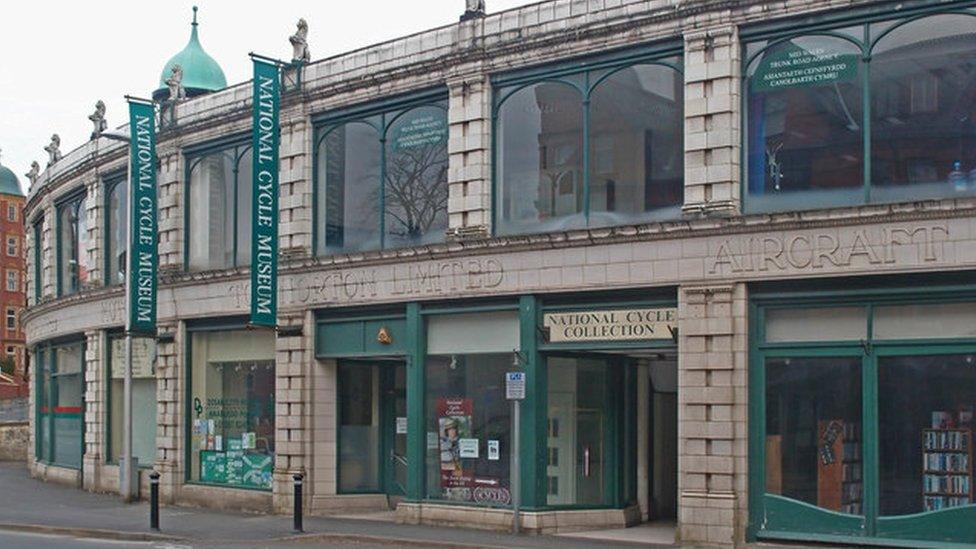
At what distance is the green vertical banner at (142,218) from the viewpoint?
30.0 meters

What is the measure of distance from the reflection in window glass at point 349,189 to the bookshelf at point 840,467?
9803 millimetres

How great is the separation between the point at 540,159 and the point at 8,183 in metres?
87.2

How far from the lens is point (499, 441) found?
78.5ft

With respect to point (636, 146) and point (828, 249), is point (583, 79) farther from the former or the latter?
point (828, 249)

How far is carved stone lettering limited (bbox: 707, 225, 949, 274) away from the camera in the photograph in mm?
18766

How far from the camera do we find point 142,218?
99.4 feet

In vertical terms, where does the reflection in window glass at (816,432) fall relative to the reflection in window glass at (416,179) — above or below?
below

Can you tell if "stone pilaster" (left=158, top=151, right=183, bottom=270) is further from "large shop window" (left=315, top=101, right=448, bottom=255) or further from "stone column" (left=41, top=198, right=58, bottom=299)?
"stone column" (left=41, top=198, right=58, bottom=299)

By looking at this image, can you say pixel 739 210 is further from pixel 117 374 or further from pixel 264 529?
pixel 117 374

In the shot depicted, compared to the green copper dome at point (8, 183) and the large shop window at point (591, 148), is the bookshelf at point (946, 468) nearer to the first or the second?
the large shop window at point (591, 148)

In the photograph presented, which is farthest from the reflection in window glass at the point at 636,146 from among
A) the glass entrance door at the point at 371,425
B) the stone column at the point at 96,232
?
the stone column at the point at 96,232

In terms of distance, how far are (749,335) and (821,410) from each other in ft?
5.08

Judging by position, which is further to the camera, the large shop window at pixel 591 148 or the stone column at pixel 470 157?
the stone column at pixel 470 157

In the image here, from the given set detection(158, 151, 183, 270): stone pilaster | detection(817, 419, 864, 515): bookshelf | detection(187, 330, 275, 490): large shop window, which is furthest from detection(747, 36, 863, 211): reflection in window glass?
detection(158, 151, 183, 270): stone pilaster
